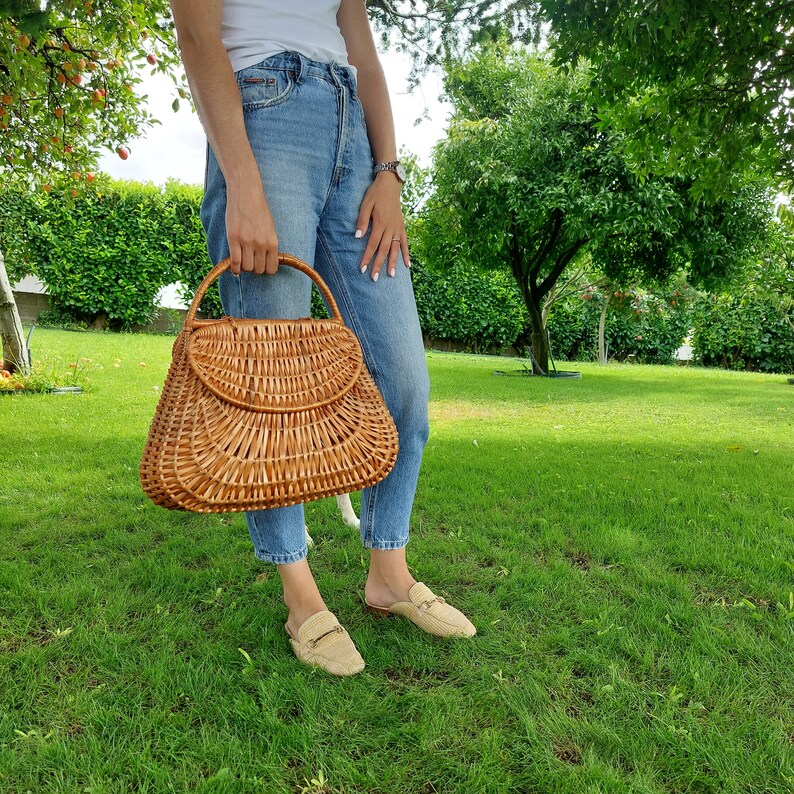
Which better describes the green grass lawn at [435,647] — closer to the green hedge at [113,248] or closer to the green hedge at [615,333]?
the green hedge at [113,248]

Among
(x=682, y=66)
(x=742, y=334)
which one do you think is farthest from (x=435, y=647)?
(x=742, y=334)

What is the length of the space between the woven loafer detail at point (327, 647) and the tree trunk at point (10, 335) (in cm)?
542

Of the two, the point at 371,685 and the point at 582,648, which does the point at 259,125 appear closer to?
the point at 371,685

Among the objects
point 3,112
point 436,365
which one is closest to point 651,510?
point 3,112

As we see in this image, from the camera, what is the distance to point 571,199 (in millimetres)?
8398

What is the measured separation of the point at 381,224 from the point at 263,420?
23.4 inches

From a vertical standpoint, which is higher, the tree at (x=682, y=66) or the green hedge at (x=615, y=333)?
the tree at (x=682, y=66)

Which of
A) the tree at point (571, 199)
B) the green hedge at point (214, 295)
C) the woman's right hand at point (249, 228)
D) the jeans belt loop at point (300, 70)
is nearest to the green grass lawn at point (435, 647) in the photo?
the woman's right hand at point (249, 228)

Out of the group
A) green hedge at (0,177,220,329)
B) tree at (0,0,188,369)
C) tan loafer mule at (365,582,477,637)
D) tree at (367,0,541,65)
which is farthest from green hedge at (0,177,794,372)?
tan loafer mule at (365,582,477,637)

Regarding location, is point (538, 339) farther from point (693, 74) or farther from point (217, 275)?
point (217, 275)

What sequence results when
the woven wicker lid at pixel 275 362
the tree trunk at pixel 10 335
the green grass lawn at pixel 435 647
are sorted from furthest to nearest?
the tree trunk at pixel 10 335, the woven wicker lid at pixel 275 362, the green grass lawn at pixel 435 647

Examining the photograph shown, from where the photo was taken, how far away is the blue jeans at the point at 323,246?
150 centimetres

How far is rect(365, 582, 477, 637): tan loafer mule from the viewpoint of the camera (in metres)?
1.72

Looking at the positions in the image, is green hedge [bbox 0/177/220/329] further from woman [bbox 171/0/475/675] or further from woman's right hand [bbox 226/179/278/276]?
woman's right hand [bbox 226/179/278/276]
